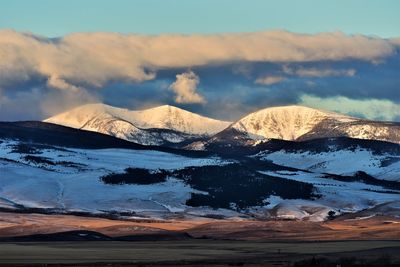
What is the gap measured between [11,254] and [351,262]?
5125 cm

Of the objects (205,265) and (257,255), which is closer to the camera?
(205,265)

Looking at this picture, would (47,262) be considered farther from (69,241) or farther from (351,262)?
→ (69,241)

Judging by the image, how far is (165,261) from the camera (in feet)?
391

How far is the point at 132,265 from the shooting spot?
111m

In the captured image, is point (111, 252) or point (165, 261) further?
point (111, 252)

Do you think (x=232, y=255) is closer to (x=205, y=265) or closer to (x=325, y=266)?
(x=205, y=265)

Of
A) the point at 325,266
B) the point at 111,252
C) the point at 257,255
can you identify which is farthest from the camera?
the point at 111,252

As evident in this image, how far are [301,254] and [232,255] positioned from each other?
9.85 metres

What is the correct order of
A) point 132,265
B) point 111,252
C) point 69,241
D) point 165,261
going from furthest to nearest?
point 69,241
point 111,252
point 165,261
point 132,265

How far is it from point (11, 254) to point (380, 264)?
183ft

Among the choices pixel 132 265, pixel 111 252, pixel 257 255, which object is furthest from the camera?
pixel 111 252

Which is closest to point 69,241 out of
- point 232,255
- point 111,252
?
point 111,252

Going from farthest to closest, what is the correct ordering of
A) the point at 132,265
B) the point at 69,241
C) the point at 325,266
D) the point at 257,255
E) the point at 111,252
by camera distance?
the point at 69,241
the point at 111,252
the point at 257,255
the point at 132,265
the point at 325,266

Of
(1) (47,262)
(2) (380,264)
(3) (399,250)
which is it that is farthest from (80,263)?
(3) (399,250)
